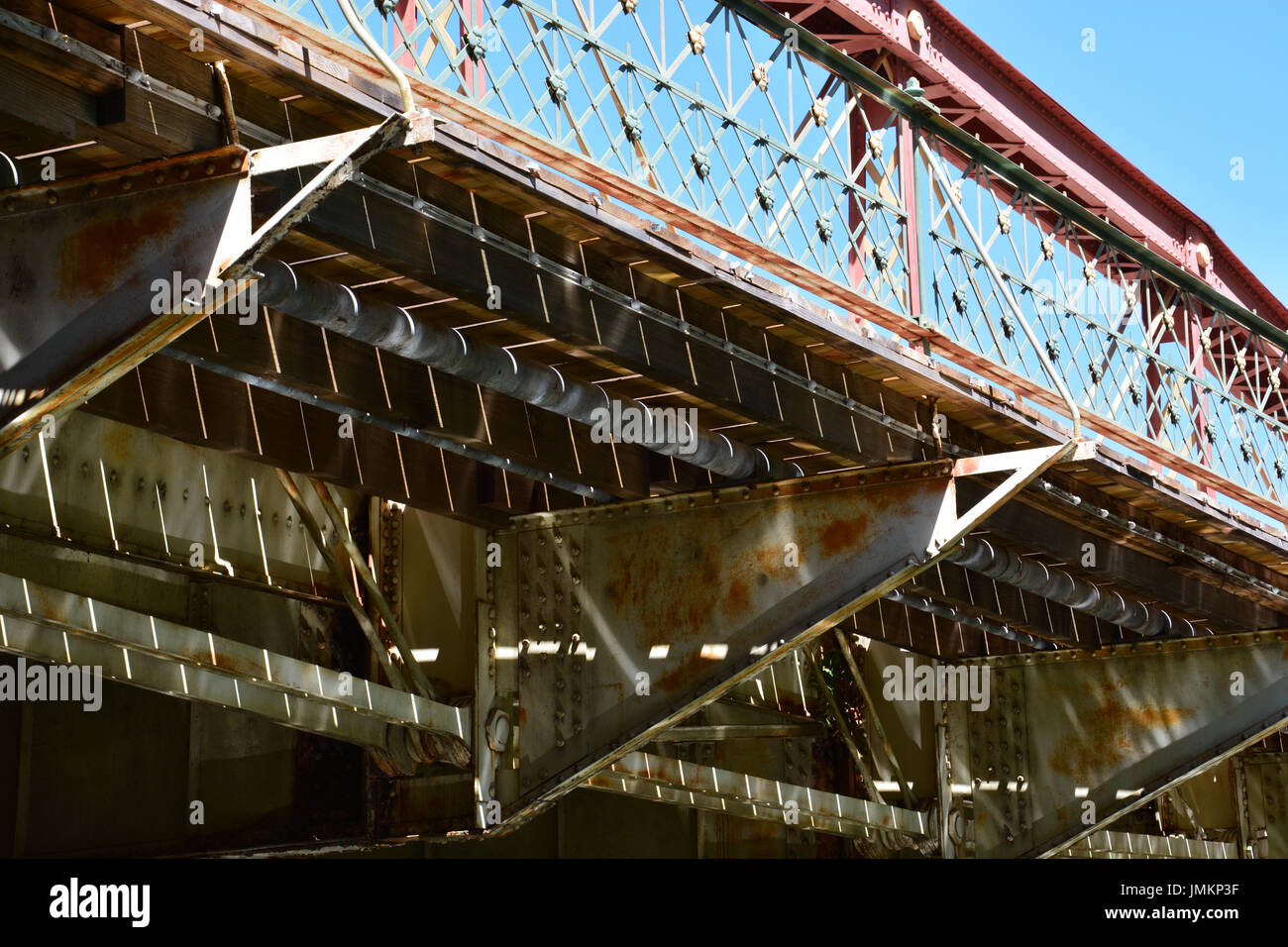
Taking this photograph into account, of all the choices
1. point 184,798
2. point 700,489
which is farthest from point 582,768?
point 184,798

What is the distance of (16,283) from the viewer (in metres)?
7.23

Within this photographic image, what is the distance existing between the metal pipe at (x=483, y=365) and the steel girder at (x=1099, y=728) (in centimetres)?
687

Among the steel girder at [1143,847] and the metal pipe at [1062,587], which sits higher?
the metal pipe at [1062,587]

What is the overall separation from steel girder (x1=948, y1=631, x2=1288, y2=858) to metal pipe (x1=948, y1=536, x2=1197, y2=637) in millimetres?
423

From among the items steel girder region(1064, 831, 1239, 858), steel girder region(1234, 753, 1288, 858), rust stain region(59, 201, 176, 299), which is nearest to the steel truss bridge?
rust stain region(59, 201, 176, 299)

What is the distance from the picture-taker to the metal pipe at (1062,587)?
540 inches

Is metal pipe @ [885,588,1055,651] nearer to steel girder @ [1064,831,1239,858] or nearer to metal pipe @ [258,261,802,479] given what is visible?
steel girder @ [1064,831,1239,858]

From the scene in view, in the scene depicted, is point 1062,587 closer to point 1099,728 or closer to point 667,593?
point 1099,728

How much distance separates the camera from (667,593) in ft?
38.4

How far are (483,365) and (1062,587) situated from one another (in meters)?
7.47

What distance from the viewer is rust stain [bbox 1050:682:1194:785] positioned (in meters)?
16.9

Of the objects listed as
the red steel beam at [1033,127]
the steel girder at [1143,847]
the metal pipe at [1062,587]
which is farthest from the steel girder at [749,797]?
the red steel beam at [1033,127]

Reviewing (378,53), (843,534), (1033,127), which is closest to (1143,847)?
(1033,127)

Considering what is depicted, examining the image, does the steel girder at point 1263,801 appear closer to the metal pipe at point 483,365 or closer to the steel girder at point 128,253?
the metal pipe at point 483,365
